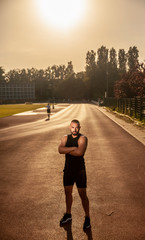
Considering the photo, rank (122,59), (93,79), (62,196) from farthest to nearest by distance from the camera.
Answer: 1. (122,59)
2. (93,79)
3. (62,196)

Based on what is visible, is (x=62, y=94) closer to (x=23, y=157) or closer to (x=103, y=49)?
(x=103, y=49)

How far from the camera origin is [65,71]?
621ft

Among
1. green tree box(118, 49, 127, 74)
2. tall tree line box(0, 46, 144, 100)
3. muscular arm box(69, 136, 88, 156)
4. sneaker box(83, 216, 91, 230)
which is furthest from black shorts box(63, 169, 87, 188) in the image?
green tree box(118, 49, 127, 74)

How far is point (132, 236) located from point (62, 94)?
135 meters

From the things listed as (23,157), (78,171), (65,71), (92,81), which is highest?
(65,71)

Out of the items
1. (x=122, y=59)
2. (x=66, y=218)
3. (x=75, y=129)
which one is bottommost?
(x=66, y=218)

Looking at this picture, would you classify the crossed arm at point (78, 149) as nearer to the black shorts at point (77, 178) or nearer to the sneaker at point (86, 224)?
the black shorts at point (77, 178)

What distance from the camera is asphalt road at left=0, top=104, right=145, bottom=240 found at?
421 cm

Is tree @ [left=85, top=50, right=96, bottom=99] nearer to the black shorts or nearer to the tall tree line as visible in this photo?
the tall tree line

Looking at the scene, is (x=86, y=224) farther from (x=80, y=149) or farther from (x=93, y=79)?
(x=93, y=79)

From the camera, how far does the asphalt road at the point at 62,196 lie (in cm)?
421

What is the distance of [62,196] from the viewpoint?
5758 millimetres

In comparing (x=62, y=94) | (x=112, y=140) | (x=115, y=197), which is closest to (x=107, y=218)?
(x=115, y=197)

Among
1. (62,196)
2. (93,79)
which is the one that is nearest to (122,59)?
(93,79)
